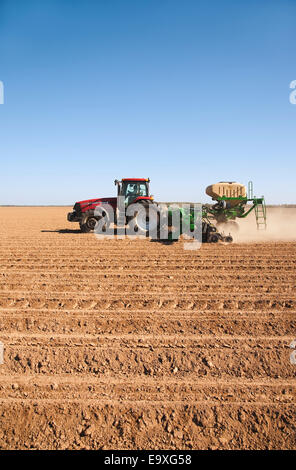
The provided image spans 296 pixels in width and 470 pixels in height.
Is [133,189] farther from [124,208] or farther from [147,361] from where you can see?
[147,361]

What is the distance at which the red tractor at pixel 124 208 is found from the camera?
12.8m

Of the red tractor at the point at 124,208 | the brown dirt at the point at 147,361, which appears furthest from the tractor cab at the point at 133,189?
the brown dirt at the point at 147,361

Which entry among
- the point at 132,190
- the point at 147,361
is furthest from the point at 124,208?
the point at 147,361

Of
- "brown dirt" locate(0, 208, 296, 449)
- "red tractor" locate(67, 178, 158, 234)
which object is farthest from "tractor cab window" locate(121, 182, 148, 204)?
"brown dirt" locate(0, 208, 296, 449)

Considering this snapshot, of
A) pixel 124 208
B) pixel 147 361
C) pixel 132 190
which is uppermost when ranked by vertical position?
pixel 132 190

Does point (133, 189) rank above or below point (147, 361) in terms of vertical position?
above

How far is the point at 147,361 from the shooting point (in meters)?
3.74

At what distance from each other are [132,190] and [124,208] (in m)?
0.87

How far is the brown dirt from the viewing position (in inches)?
112

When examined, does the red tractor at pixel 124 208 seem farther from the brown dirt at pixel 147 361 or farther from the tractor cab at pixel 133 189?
the brown dirt at pixel 147 361

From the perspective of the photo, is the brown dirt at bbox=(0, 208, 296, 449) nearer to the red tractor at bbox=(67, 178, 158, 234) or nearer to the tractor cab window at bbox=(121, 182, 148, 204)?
the red tractor at bbox=(67, 178, 158, 234)

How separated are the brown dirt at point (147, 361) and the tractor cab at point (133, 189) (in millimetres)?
6426

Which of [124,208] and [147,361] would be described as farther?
[124,208]
